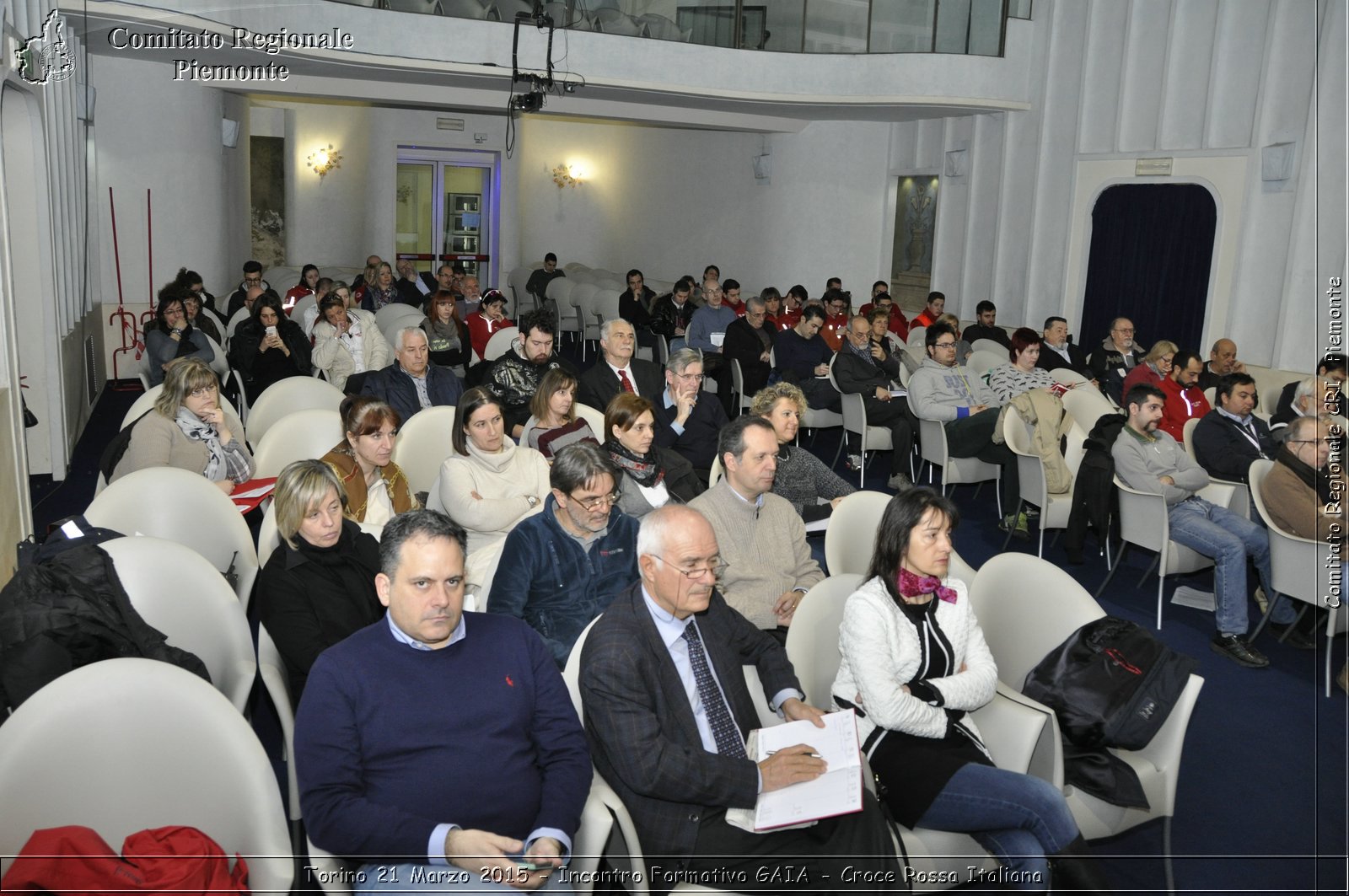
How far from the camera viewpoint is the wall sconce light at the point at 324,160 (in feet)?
57.9

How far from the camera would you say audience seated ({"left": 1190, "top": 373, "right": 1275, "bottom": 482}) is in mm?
6246

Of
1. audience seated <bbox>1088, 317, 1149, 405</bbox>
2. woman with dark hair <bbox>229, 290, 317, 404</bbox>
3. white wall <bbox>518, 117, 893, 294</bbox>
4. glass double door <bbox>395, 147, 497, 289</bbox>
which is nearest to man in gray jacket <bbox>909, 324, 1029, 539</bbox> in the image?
audience seated <bbox>1088, 317, 1149, 405</bbox>

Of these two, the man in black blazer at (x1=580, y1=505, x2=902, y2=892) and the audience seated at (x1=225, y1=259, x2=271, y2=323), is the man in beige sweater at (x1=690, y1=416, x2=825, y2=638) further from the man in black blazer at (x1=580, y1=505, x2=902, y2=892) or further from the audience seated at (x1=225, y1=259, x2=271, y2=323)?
the audience seated at (x1=225, y1=259, x2=271, y2=323)

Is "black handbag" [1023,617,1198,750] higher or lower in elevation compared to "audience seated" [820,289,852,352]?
lower

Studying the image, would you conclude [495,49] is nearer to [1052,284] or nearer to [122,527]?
[1052,284]

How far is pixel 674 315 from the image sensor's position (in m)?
12.3

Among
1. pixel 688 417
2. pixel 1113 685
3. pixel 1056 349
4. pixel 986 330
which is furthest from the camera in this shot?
pixel 986 330

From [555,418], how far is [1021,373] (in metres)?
4.20

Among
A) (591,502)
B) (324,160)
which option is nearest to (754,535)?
(591,502)

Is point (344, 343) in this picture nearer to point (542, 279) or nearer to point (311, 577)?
point (311, 577)

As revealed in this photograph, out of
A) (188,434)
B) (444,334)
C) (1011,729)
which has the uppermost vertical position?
(444,334)

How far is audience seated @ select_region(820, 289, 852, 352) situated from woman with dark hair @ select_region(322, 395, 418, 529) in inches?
242

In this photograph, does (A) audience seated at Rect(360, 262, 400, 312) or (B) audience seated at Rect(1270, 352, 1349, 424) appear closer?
(B) audience seated at Rect(1270, 352, 1349, 424)

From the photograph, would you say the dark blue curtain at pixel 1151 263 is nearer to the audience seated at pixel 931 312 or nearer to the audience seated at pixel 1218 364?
the audience seated at pixel 931 312
